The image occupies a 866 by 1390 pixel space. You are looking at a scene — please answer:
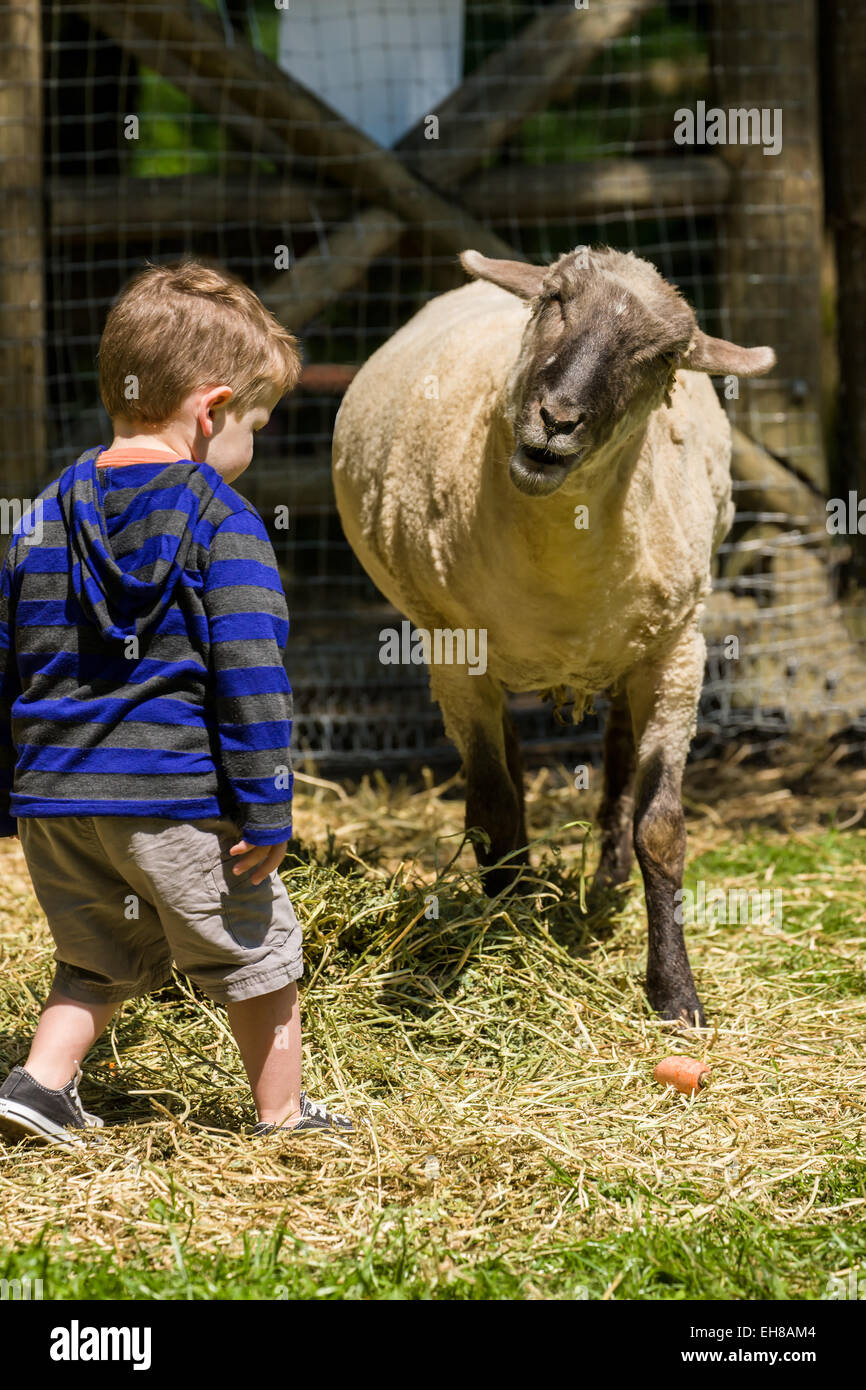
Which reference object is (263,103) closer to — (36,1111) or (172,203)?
(172,203)

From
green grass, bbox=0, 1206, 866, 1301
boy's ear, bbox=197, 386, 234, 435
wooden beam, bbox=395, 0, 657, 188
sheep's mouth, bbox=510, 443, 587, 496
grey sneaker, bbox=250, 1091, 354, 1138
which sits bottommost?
green grass, bbox=0, 1206, 866, 1301

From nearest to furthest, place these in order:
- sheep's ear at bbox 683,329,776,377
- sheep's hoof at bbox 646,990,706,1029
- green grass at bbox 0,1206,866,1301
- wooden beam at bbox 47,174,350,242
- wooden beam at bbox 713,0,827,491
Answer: green grass at bbox 0,1206,866,1301 < sheep's ear at bbox 683,329,776,377 < sheep's hoof at bbox 646,990,706,1029 < wooden beam at bbox 713,0,827,491 < wooden beam at bbox 47,174,350,242

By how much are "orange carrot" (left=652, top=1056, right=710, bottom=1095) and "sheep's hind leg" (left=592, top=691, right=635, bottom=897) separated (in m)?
1.53

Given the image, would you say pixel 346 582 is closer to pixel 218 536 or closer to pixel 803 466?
pixel 803 466

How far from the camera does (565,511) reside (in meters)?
3.48

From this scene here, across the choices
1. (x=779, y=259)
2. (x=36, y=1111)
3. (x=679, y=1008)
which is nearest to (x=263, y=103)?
(x=779, y=259)

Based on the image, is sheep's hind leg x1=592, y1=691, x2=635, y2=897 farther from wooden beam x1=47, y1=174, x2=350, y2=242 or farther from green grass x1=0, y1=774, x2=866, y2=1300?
wooden beam x1=47, y1=174, x2=350, y2=242

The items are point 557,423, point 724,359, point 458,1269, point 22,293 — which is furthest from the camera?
point 22,293

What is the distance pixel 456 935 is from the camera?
12.0ft

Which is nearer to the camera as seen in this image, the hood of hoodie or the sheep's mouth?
the hood of hoodie

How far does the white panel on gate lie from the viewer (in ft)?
22.9

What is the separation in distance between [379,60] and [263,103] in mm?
1012

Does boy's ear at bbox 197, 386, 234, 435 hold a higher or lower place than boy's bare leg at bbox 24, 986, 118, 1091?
higher

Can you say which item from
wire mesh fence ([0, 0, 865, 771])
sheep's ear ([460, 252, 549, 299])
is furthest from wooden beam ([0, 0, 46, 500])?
sheep's ear ([460, 252, 549, 299])
